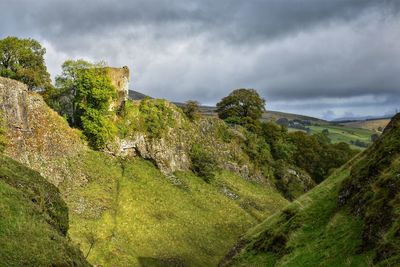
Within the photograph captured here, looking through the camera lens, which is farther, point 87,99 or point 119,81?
point 119,81

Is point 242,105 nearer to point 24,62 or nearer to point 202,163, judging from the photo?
point 202,163

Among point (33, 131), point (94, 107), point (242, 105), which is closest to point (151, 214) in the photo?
point (33, 131)

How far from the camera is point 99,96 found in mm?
75938

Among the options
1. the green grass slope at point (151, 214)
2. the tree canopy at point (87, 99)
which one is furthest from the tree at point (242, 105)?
the tree canopy at point (87, 99)

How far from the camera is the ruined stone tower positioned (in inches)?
3204

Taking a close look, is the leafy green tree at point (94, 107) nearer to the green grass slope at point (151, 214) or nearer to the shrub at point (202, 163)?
the green grass slope at point (151, 214)

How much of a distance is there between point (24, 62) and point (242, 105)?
216ft

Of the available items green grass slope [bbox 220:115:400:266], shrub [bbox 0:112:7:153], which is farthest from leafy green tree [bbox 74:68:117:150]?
green grass slope [bbox 220:115:400:266]

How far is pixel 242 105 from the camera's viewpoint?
418ft

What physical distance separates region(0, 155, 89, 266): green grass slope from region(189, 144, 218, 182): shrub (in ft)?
170

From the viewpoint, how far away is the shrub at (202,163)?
8544 centimetres

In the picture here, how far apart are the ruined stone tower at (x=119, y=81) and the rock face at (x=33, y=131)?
14142 millimetres

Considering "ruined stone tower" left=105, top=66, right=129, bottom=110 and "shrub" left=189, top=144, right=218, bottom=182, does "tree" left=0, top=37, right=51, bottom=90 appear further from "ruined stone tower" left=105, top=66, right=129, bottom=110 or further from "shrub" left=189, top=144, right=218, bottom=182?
"shrub" left=189, top=144, right=218, bottom=182

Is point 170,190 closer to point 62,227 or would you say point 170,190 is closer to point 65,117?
point 65,117
